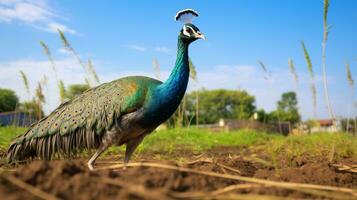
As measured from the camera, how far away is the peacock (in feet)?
14.4

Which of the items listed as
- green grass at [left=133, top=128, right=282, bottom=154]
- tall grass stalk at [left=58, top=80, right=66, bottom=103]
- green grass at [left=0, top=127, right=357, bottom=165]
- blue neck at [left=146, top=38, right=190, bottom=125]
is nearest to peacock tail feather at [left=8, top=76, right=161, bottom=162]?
blue neck at [left=146, top=38, right=190, bottom=125]

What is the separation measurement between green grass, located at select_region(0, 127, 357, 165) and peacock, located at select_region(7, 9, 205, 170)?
4.95ft

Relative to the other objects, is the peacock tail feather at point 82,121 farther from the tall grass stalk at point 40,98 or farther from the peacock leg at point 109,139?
the tall grass stalk at point 40,98

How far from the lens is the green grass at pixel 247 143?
6879 mm

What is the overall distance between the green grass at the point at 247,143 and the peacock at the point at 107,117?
4.95 ft

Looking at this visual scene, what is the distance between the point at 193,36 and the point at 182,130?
703 cm

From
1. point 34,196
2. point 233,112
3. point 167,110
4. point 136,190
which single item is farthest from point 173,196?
point 233,112

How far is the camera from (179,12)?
5.42 meters

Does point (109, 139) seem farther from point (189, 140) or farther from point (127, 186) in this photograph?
point (189, 140)

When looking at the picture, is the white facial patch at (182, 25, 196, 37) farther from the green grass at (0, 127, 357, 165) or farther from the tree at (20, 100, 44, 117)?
the tree at (20, 100, 44, 117)

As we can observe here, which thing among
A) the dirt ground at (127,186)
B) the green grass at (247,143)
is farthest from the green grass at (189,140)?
the dirt ground at (127,186)

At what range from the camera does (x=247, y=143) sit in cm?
1312

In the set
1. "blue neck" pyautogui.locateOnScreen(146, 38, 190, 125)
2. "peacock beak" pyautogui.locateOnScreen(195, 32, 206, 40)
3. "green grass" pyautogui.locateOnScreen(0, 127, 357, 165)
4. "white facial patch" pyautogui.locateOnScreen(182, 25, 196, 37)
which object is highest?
"white facial patch" pyautogui.locateOnScreen(182, 25, 196, 37)

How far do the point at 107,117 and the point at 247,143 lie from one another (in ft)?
30.3
